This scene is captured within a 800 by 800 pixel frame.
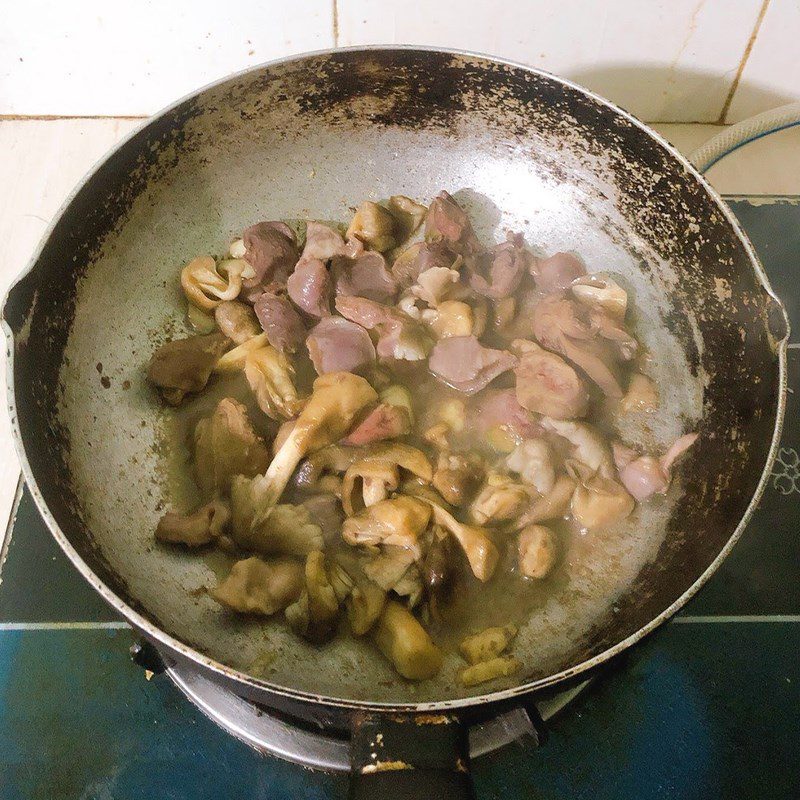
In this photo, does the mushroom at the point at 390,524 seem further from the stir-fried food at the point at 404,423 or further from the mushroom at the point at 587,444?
the mushroom at the point at 587,444

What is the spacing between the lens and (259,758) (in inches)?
34.4

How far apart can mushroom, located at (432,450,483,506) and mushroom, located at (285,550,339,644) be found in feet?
0.65

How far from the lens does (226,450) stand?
95cm

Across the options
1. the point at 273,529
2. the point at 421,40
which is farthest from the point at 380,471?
the point at 421,40

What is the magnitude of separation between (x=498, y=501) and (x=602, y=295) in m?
0.38

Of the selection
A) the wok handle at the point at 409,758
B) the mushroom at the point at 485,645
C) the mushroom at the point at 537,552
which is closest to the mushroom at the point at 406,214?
the mushroom at the point at 537,552

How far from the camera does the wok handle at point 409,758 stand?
60 centimetres

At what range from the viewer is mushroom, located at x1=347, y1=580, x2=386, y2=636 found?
86cm

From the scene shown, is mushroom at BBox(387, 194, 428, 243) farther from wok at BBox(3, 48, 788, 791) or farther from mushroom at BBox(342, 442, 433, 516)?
mushroom at BBox(342, 442, 433, 516)

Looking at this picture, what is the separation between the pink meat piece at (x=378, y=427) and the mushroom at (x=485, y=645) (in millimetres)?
295

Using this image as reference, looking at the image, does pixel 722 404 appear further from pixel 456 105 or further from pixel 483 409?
pixel 456 105

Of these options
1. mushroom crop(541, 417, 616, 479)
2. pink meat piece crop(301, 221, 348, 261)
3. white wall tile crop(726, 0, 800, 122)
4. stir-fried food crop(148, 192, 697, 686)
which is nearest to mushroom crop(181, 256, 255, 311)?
stir-fried food crop(148, 192, 697, 686)

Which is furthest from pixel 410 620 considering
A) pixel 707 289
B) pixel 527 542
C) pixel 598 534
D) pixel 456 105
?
pixel 456 105

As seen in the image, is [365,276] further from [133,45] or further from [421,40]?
[133,45]
